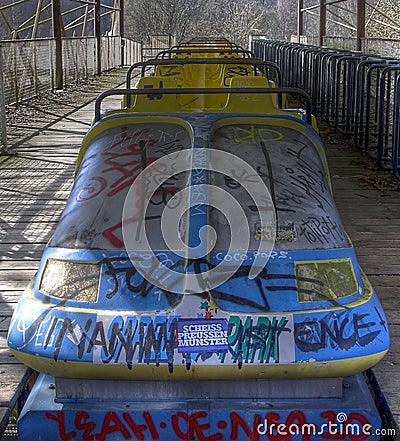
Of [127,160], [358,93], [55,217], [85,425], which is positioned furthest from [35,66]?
[85,425]

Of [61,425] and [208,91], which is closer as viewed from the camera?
[61,425]

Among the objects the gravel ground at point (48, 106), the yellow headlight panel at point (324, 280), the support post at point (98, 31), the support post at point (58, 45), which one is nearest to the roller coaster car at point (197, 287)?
the yellow headlight panel at point (324, 280)

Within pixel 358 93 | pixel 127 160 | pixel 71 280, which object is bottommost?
pixel 71 280

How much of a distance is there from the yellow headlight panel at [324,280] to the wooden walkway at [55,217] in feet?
1.73

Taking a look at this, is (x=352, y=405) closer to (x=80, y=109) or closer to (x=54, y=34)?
(x=80, y=109)

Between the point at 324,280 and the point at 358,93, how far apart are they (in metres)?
6.21

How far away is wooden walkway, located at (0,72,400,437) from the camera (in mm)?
3408

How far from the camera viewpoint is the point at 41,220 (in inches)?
234

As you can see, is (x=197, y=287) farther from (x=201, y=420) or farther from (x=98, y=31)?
(x=98, y=31)

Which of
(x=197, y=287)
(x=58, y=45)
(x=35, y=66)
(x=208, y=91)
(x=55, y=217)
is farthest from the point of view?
(x=58, y=45)

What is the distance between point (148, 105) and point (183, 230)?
1729 millimetres

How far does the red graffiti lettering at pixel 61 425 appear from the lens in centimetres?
268

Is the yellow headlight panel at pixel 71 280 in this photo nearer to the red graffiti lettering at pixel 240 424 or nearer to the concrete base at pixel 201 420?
the concrete base at pixel 201 420

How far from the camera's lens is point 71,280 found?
9.43 ft
